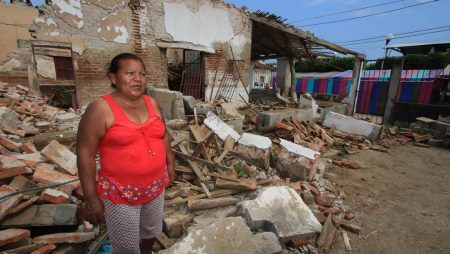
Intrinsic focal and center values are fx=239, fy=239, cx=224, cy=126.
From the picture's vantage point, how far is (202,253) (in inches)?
99.2

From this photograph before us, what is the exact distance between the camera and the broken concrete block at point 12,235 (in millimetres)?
2248

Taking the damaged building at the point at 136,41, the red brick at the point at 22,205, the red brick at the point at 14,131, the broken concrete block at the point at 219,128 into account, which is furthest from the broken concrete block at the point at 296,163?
the red brick at the point at 14,131

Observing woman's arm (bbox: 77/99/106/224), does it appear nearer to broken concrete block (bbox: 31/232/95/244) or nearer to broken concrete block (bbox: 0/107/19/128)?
broken concrete block (bbox: 31/232/95/244)

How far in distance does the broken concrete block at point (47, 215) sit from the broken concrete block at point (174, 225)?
40.6 inches

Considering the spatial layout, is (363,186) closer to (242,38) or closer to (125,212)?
(125,212)

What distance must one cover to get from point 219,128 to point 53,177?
3481 millimetres

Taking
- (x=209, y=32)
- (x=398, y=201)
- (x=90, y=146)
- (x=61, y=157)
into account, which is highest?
(x=209, y=32)

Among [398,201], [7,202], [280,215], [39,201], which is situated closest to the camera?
[7,202]

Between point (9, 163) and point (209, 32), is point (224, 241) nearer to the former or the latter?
point (9, 163)

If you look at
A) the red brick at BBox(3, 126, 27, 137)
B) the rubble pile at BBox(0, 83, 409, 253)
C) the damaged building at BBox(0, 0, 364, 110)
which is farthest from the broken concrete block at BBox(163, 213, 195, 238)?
the damaged building at BBox(0, 0, 364, 110)

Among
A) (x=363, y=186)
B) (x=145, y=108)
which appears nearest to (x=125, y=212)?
(x=145, y=108)

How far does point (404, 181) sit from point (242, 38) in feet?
24.3

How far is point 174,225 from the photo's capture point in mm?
3057

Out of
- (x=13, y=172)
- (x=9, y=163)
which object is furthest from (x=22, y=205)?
(x=9, y=163)
